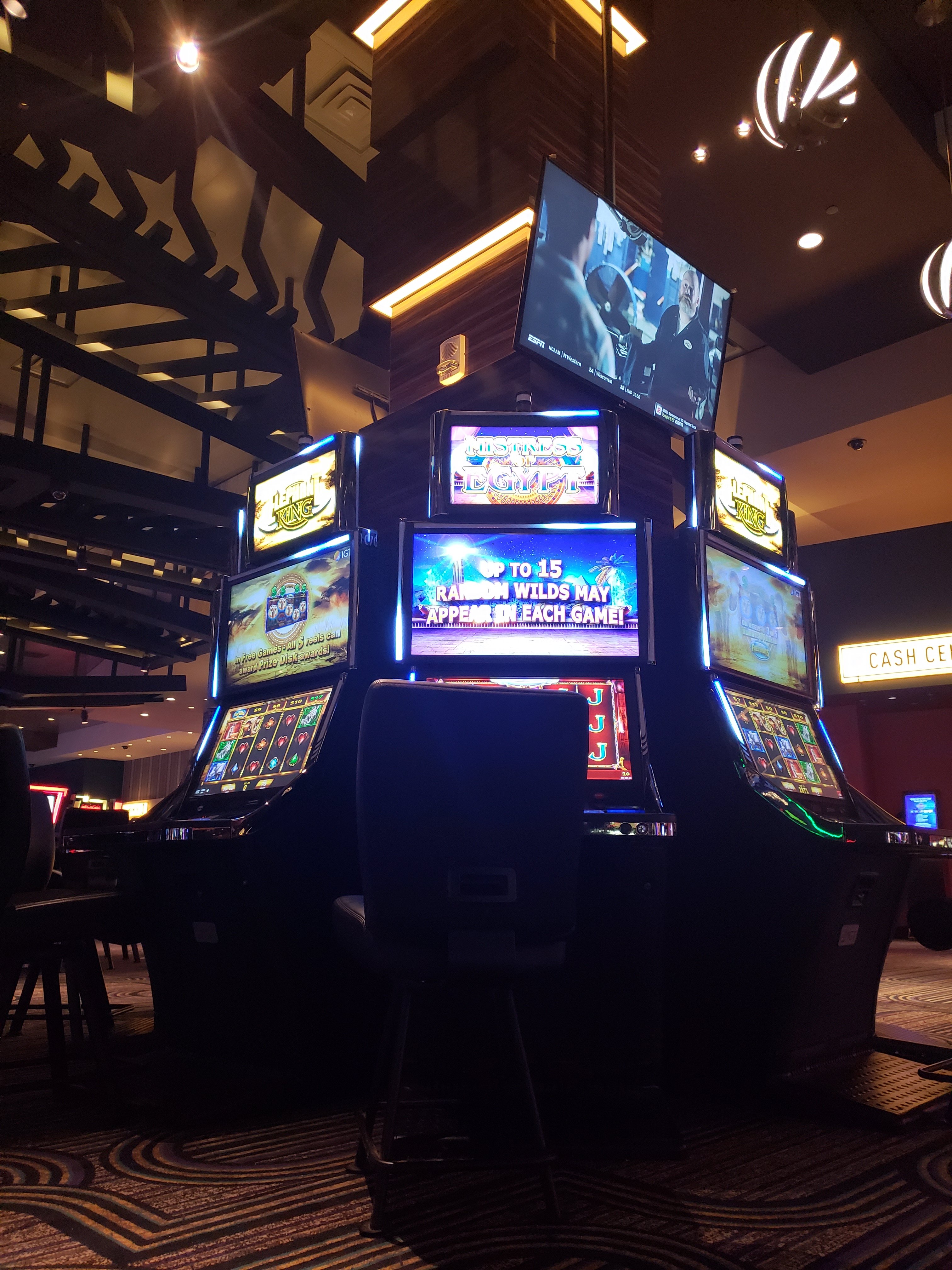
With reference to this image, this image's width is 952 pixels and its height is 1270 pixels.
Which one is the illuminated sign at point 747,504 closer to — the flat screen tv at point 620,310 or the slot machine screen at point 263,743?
the flat screen tv at point 620,310

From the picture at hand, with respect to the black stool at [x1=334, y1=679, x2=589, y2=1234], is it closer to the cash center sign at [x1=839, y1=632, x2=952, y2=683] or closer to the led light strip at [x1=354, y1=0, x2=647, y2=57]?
the led light strip at [x1=354, y1=0, x2=647, y2=57]

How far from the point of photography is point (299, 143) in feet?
14.9

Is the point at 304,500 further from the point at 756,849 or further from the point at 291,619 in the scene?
the point at 756,849

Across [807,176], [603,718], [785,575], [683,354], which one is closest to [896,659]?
[807,176]

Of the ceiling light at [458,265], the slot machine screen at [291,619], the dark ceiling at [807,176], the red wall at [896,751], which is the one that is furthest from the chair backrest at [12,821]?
the red wall at [896,751]

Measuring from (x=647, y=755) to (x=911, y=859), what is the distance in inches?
39.3

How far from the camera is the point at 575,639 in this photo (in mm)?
2635

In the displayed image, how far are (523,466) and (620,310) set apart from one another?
108 cm

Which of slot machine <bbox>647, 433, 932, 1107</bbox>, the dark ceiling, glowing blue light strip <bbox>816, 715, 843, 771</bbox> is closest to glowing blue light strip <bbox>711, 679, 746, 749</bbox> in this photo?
slot machine <bbox>647, 433, 932, 1107</bbox>

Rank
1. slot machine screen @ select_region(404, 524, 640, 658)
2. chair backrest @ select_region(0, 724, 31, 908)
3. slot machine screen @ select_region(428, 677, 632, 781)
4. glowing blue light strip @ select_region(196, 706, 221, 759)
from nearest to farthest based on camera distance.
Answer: chair backrest @ select_region(0, 724, 31, 908) < slot machine screen @ select_region(428, 677, 632, 781) < slot machine screen @ select_region(404, 524, 640, 658) < glowing blue light strip @ select_region(196, 706, 221, 759)

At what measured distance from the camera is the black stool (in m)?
1.61

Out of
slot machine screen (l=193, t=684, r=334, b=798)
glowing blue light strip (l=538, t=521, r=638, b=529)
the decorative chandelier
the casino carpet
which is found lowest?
the casino carpet

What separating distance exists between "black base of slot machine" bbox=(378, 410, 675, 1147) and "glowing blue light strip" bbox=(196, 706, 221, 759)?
83 centimetres

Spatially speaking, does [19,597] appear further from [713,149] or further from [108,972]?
[713,149]
